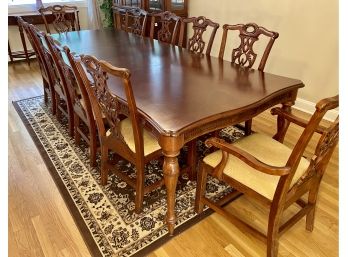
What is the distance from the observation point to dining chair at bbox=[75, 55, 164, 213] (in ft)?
4.95

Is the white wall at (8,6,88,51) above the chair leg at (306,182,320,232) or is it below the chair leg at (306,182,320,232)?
above

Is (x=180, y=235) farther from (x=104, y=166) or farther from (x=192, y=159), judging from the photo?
(x=104, y=166)

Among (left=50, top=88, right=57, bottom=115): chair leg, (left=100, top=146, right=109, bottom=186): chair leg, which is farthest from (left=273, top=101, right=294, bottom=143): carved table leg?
(left=50, top=88, right=57, bottom=115): chair leg

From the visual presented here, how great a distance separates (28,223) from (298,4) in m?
3.05

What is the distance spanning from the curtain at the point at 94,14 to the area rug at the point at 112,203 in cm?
297

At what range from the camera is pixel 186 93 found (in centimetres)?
168

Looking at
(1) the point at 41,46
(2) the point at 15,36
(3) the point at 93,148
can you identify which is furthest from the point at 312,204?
(2) the point at 15,36

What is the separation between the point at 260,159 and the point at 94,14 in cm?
434

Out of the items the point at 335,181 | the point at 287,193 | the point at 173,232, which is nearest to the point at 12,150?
the point at 173,232

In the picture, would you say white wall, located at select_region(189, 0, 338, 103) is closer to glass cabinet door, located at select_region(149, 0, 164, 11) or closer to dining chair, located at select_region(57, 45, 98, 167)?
glass cabinet door, located at select_region(149, 0, 164, 11)

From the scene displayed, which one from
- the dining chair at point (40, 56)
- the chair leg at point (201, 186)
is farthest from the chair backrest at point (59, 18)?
the chair leg at point (201, 186)

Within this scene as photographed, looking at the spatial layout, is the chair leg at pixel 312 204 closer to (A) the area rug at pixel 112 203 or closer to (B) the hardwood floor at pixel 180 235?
(B) the hardwood floor at pixel 180 235

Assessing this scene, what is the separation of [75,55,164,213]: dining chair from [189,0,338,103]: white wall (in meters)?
2.07

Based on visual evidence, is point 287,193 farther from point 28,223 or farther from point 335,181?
point 28,223
